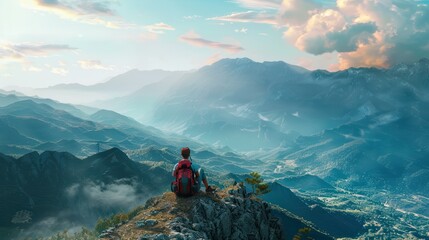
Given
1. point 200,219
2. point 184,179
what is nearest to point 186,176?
point 184,179

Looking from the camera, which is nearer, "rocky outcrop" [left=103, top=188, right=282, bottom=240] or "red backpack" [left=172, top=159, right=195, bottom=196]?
"rocky outcrop" [left=103, top=188, right=282, bottom=240]

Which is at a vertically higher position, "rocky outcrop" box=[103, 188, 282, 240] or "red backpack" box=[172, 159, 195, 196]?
"red backpack" box=[172, 159, 195, 196]

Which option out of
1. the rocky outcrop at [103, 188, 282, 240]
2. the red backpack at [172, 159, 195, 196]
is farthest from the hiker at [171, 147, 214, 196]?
the rocky outcrop at [103, 188, 282, 240]

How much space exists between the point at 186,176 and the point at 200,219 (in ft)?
18.0

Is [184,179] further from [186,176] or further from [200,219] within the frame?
[200,219]

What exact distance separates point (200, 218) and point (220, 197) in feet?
28.8

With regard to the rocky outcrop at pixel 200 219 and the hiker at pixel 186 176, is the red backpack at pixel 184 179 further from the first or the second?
the rocky outcrop at pixel 200 219

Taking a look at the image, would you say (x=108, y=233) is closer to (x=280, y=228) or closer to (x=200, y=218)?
(x=200, y=218)

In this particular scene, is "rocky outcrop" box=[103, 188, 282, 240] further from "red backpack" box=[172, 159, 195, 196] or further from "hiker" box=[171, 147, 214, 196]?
"hiker" box=[171, 147, 214, 196]

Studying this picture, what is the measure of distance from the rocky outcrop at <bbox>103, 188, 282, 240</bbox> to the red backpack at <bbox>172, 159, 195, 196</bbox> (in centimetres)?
104

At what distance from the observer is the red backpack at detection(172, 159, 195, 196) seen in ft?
156

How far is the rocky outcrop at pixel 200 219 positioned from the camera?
4141cm

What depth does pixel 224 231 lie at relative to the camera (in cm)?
4900

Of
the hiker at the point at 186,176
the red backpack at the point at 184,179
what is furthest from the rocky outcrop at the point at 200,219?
the hiker at the point at 186,176
